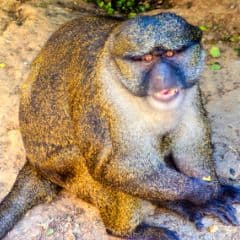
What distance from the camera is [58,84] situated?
15.2 ft

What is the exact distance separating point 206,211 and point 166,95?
1003 mm

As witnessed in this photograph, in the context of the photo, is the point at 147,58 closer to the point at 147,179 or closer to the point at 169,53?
the point at 169,53

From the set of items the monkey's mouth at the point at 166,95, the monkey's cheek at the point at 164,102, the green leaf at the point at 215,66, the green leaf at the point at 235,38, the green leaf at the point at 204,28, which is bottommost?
the green leaf at the point at 215,66

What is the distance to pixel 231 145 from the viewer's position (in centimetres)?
516

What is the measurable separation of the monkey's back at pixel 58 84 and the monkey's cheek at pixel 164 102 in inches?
20.1

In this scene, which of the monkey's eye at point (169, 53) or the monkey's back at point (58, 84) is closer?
the monkey's eye at point (169, 53)

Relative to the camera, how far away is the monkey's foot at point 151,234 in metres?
4.55

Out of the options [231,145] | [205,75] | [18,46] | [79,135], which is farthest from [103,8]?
[79,135]

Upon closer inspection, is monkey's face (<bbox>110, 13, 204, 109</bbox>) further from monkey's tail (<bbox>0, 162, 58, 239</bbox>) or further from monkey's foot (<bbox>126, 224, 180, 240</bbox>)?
monkey's tail (<bbox>0, 162, 58, 239</bbox>)

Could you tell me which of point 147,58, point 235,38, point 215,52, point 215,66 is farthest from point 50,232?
point 235,38

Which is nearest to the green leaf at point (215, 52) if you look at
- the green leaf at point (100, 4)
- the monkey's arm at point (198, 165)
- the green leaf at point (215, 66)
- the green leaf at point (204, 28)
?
the green leaf at point (215, 66)

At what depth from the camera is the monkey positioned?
3.94 metres

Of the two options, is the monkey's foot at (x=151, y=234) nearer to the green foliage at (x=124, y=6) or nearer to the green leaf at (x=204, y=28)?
the green leaf at (x=204, y=28)

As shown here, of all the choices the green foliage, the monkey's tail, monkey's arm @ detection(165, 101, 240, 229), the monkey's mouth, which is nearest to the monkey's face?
the monkey's mouth
